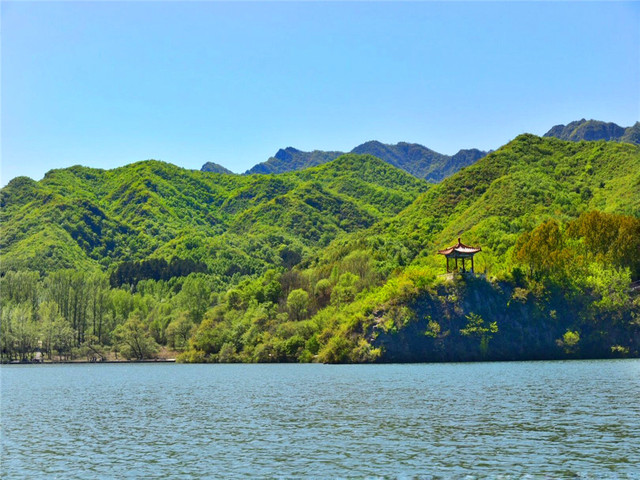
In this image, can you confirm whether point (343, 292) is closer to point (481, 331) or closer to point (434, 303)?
point (434, 303)

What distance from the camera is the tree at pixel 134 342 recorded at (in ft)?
574

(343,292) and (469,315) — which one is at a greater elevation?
(343,292)

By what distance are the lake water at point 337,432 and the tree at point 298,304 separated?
3485 inches

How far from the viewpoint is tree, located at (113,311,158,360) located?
175 m

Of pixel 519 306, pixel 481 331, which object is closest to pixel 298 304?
pixel 481 331

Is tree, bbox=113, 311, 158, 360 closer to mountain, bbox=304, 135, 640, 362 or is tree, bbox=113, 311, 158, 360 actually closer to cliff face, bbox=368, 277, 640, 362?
mountain, bbox=304, 135, 640, 362

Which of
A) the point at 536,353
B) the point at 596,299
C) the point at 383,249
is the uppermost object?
the point at 383,249

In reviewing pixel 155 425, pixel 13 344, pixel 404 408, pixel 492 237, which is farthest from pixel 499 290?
pixel 13 344

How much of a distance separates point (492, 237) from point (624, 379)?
9772 centimetres

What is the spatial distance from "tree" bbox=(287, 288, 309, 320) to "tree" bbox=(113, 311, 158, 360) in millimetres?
42123

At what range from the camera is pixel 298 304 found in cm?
16150

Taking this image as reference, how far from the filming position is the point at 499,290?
134m

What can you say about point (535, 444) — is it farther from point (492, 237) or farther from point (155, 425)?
point (492, 237)

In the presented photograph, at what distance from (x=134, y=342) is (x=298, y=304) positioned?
4730 cm
